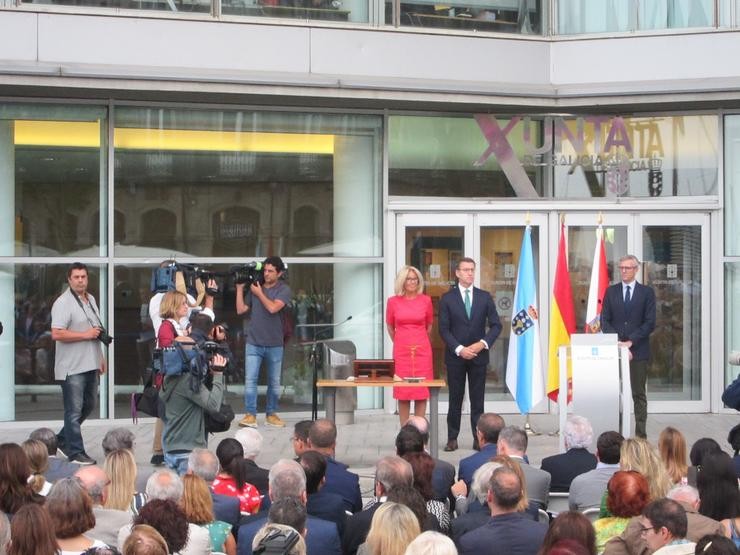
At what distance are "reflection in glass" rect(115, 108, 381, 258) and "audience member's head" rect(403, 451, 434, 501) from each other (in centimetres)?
801

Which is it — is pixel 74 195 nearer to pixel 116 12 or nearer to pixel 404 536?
pixel 116 12

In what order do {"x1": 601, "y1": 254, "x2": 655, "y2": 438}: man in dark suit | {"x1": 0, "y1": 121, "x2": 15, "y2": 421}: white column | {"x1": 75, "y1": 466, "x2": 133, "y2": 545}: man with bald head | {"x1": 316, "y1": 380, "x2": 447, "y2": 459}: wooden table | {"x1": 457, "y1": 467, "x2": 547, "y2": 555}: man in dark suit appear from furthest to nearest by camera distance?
1. {"x1": 0, "y1": 121, "x2": 15, "y2": 421}: white column
2. {"x1": 601, "y1": 254, "x2": 655, "y2": 438}: man in dark suit
3. {"x1": 316, "y1": 380, "x2": 447, "y2": 459}: wooden table
4. {"x1": 75, "y1": 466, "x2": 133, "y2": 545}: man with bald head
5. {"x1": 457, "y1": 467, "x2": 547, "y2": 555}: man in dark suit

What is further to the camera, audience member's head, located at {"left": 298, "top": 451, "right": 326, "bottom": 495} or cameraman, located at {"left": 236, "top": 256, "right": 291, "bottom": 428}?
Answer: cameraman, located at {"left": 236, "top": 256, "right": 291, "bottom": 428}

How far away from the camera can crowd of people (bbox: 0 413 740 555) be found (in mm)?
5586

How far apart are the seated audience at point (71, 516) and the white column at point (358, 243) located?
31.1ft

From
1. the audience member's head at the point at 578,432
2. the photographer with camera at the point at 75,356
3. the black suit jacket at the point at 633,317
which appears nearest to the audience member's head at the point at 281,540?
the audience member's head at the point at 578,432

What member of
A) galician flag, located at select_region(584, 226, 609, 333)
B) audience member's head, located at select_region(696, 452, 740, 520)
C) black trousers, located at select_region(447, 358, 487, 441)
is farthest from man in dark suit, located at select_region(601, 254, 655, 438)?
audience member's head, located at select_region(696, 452, 740, 520)

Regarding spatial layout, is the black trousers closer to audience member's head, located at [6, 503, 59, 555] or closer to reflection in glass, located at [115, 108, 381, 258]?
reflection in glass, located at [115, 108, 381, 258]

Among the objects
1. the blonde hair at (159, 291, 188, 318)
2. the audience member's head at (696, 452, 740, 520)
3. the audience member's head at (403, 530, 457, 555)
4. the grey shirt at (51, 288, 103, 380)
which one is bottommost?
the audience member's head at (696, 452, 740, 520)

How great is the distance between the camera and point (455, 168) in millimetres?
15578

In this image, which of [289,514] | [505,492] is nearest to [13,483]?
[289,514]

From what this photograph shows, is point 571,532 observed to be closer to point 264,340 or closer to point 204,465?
point 204,465

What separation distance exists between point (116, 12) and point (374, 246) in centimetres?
405

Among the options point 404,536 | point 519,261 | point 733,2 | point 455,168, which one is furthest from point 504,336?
point 404,536
